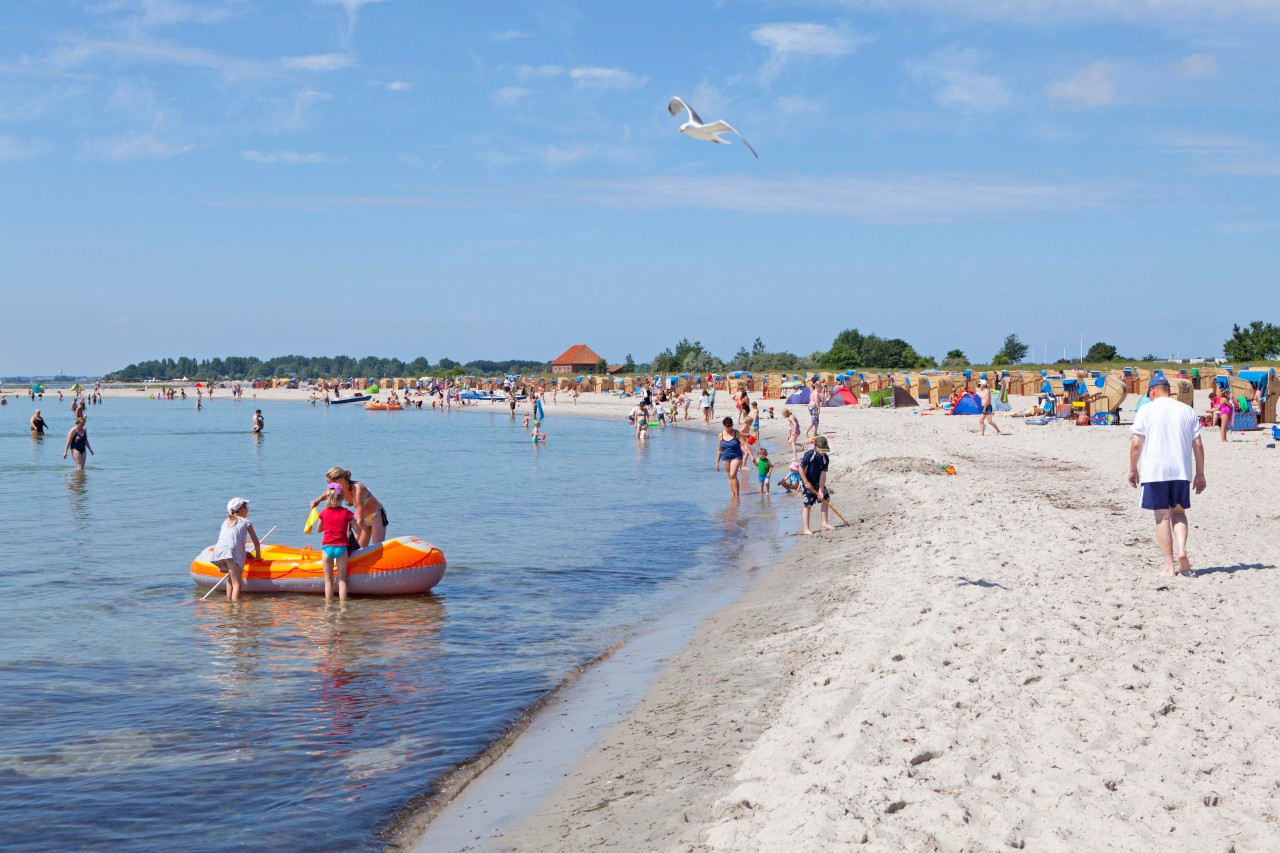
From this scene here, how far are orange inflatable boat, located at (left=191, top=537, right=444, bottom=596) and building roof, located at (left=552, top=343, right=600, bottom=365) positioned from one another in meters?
104

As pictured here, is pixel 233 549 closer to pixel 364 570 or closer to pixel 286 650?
pixel 364 570

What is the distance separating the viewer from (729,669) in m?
6.98

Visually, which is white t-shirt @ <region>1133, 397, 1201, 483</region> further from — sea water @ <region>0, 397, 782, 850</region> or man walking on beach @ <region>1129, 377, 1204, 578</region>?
sea water @ <region>0, 397, 782, 850</region>

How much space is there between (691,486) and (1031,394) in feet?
106

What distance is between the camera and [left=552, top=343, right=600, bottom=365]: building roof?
380 ft

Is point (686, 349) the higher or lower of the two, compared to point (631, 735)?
higher

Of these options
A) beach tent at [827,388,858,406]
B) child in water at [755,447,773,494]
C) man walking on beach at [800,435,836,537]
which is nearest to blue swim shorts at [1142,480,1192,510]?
man walking on beach at [800,435,836,537]

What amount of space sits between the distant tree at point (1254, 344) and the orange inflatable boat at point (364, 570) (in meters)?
62.0

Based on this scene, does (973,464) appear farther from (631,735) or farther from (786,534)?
(631,735)

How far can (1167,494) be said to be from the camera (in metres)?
7.83

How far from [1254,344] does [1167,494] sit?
63.6 meters

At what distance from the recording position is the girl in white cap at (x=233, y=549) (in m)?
10.5

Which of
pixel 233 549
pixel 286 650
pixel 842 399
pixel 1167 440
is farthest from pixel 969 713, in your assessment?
pixel 842 399

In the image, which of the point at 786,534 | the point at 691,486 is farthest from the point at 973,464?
the point at 786,534
